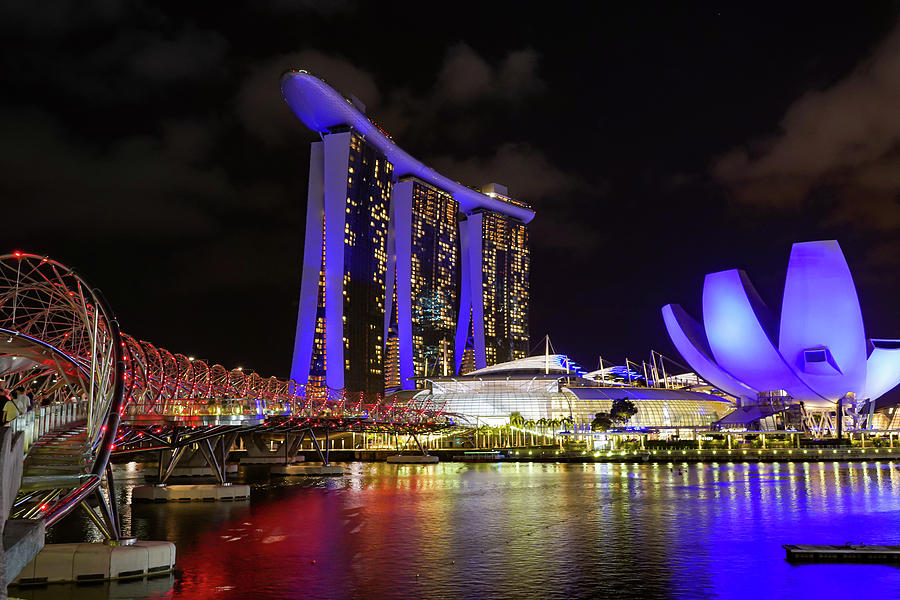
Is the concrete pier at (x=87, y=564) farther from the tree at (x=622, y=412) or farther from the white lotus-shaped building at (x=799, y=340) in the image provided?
the tree at (x=622, y=412)

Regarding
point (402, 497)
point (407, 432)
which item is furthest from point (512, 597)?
point (407, 432)

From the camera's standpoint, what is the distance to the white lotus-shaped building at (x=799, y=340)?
230 feet

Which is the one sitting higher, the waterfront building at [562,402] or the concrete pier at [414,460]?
the waterfront building at [562,402]

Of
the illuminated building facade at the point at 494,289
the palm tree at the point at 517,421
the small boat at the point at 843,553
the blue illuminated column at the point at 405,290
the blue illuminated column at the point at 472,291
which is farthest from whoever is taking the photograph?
the illuminated building facade at the point at 494,289

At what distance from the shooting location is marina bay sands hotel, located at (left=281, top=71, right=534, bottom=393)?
104 metres

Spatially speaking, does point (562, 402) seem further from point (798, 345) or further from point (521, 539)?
point (521, 539)

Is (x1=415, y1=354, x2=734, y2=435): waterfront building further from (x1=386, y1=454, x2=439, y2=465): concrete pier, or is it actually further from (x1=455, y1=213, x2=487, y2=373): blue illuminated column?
(x1=455, y1=213, x2=487, y2=373): blue illuminated column

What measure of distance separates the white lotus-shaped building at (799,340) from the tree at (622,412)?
7.79 m

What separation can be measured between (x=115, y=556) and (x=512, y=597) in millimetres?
7690

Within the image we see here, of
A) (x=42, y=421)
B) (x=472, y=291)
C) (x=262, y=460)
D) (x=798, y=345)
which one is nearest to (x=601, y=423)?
(x=798, y=345)

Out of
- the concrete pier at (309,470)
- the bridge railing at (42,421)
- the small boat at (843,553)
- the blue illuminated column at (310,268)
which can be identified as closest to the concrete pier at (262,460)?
the concrete pier at (309,470)

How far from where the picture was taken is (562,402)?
9269 centimetres

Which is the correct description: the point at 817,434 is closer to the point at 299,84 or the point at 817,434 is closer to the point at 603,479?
the point at 603,479

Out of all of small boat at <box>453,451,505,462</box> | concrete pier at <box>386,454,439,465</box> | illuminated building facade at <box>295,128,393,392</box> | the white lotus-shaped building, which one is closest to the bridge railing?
concrete pier at <box>386,454,439,465</box>
